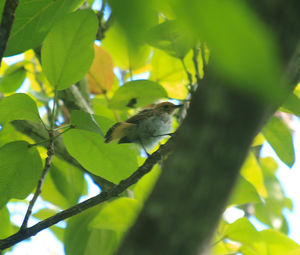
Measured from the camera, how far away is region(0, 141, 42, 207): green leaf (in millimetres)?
1696

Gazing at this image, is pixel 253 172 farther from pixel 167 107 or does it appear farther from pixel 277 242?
pixel 167 107

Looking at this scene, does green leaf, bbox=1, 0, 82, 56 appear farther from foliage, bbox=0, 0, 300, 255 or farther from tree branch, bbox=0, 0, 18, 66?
tree branch, bbox=0, 0, 18, 66

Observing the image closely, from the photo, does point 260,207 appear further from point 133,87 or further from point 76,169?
point 133,87

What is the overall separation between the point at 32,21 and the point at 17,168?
24.7 inches

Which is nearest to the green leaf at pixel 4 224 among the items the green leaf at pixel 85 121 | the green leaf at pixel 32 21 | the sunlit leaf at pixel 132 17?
the green leaf at pixel 85 121

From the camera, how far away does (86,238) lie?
212cm

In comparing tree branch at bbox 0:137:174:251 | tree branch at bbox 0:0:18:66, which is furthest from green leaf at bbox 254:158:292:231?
tree branch at bbox 0:0:18:66

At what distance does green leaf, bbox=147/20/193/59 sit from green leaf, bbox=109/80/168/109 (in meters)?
0.21

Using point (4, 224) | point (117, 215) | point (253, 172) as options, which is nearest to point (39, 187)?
point (117, 215)

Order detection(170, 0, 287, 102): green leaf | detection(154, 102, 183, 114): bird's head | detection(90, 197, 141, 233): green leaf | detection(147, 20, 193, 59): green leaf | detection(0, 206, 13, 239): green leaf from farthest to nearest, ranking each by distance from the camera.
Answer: detection(154, 102, 183, 114): bird's head < detection(0, 206, 13, 239): green leaf < detection(147, 20, 193, 59): green leaf < detection(90, 197, 141, 233): green leaf < detection(170, 0, 287, 102): green leaf

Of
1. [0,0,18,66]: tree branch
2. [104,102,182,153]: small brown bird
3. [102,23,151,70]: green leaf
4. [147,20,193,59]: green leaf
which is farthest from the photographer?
[102,23,151,70]: green leaf

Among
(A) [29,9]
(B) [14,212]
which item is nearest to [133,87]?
(A) [29,9]

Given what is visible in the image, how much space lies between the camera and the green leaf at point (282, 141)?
6.22 ft

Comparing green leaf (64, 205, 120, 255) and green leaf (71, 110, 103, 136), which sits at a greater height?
green leaf (71, 110, 103, 136)
